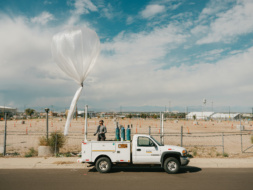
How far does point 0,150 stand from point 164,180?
35.2ft

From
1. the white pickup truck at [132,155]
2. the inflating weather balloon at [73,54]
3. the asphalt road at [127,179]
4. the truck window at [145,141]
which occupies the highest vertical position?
the inflating weather balloon at [73,54]

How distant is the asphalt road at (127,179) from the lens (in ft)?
24.8

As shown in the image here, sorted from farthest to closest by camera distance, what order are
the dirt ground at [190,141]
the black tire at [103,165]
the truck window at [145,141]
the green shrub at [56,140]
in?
1. the dirt ground at [190,141]
2. the green shrub at [56,140]
3. the truck window at [145,141]
4. the black tire at [103,165]

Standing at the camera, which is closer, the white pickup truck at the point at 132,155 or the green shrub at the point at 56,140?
the white pickup truck at the point at 132,155

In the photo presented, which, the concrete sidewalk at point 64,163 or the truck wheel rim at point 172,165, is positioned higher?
the truck wheel rim at point 172,165

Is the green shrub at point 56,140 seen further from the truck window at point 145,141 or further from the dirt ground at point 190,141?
the truck window at point 145,141

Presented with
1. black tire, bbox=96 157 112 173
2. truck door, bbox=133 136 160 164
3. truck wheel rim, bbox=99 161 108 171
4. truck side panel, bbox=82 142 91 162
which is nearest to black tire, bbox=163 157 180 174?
truck door, bbox=133 136 160 164

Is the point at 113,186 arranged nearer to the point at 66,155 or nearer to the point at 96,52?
the point at 66,155

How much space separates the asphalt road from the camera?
7555mm

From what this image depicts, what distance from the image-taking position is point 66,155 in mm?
12992

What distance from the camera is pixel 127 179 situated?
856cm

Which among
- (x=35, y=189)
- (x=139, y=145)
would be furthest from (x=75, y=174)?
(x=139, y=145)

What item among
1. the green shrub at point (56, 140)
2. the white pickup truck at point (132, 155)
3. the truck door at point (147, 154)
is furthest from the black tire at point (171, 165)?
the green shrub at point (56, 140)

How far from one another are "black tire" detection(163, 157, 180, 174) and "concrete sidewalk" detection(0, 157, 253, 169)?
2.34 m
